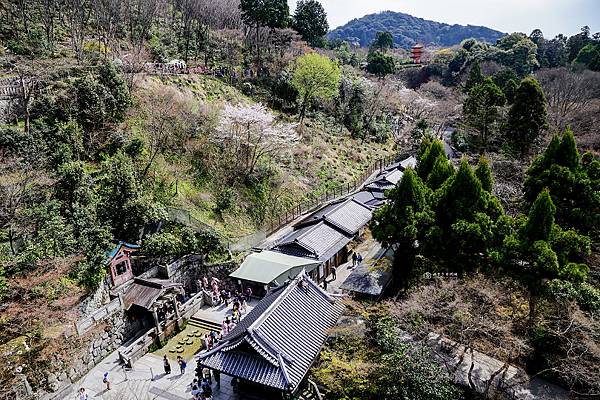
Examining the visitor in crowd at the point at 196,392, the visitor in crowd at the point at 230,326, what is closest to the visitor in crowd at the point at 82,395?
the visitor in crowd at the point at 196,392

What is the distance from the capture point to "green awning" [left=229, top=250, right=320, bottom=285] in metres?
25.1

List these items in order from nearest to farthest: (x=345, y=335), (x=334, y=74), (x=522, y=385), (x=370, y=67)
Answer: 1. (x=522, y=385)
2. (x=345, y=335)
3. (x=334, y=74)
4. (x=370, y=67)

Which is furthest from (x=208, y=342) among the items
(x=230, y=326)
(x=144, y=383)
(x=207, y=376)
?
(x=144, y=383)

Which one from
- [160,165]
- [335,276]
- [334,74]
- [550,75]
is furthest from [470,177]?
[550,75]

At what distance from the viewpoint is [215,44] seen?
56.2 meters

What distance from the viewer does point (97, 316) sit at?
2141 centimetres

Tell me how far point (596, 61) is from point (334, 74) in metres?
34.4

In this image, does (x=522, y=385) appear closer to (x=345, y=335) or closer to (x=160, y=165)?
(x=345, y=335)

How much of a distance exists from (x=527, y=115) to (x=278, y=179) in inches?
923

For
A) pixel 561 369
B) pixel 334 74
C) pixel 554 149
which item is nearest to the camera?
pixel 561 369

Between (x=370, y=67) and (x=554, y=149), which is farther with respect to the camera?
(x=370, y=67)

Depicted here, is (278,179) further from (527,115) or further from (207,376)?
(527,115)

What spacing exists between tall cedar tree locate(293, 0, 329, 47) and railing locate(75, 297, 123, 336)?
173 ft

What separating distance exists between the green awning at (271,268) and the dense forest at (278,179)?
7.60ft
